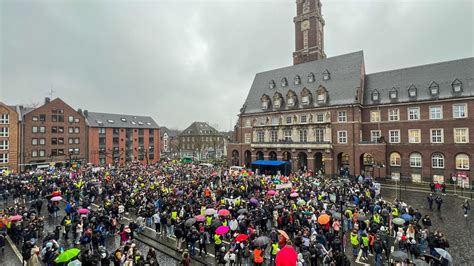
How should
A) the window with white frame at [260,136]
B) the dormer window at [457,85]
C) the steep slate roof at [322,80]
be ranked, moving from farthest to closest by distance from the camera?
1. the window with white frame at [260,136]
2. the steep slate roof at [322,80]
3. the dormer window at [457,85]

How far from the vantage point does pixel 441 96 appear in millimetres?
36219

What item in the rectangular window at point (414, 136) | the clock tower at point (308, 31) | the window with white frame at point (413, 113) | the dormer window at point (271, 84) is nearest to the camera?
the rectangular window at point (414, 136)

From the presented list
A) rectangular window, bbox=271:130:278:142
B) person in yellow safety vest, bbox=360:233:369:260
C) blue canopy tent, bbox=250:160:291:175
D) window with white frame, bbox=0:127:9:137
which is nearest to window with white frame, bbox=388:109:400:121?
blue canopy tent, bbox=250:160:291:175

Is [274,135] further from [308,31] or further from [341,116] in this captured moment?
[308,31]

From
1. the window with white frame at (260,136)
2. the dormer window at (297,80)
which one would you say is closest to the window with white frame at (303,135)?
the window with white frame at (260,136)

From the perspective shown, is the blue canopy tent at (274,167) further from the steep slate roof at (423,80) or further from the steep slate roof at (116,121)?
the steep slate roof at (116,121)

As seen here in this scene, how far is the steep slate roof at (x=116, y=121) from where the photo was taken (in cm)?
6594

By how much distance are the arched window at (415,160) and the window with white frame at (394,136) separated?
3.04 meters

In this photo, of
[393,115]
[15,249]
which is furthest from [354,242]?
[393,115]

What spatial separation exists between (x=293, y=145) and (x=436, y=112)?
22538 millimetres

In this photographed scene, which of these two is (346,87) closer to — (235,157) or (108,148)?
(235,157)

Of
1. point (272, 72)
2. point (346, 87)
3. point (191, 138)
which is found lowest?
point (191, 138)

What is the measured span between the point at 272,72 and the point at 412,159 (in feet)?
113

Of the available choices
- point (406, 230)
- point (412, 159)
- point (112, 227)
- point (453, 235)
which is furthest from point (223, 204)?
point (412, 159)
